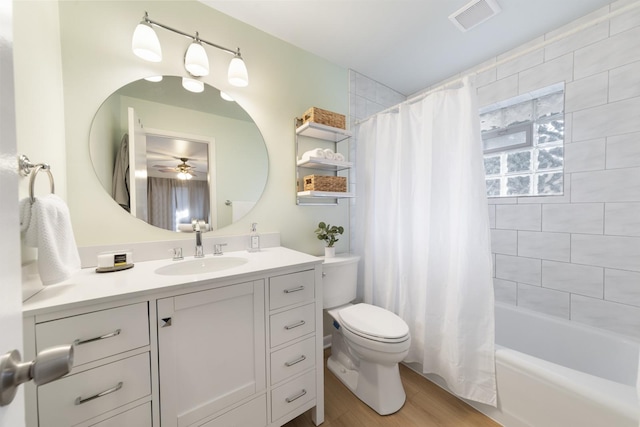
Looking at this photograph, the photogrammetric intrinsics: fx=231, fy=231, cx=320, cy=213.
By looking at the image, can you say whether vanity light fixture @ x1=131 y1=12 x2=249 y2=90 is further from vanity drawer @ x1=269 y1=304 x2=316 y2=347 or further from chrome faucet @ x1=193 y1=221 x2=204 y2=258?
vanity drawer @ x1=269 y1=304 x2=316 y2=347

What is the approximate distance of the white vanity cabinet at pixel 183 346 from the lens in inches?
29.3

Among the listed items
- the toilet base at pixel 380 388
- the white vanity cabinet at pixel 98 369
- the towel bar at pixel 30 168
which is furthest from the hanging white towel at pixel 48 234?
the toilet base at pixel 380 388

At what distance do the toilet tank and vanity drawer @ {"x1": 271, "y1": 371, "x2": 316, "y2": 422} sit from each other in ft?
1.66

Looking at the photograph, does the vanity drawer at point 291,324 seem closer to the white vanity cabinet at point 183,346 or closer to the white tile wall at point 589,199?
the white vanity cabinet at point 183,346

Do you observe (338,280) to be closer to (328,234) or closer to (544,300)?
(328,234)

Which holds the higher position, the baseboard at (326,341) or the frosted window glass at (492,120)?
the frosted window glass at (492,120)

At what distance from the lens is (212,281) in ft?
3.15

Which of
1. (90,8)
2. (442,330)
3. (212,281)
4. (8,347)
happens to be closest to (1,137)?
(8,347)

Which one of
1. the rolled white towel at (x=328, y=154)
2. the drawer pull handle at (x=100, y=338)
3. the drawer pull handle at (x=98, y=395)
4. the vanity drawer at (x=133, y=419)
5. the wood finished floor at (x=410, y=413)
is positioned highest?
the rolled white towel at (x=328, y=154)

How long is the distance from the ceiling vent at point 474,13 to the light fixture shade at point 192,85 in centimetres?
171

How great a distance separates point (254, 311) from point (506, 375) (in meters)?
1.36

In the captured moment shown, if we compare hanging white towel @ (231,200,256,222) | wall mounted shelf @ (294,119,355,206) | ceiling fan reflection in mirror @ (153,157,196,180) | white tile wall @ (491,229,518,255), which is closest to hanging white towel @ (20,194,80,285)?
ceiling fan reflection in mirror @ (153,157,196,180)

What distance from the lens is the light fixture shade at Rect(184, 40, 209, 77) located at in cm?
137

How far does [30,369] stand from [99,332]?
62 centimetres
